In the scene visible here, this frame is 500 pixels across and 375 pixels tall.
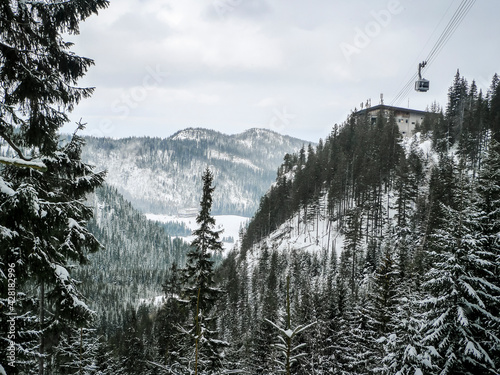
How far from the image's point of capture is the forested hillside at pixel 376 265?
11.6 meters

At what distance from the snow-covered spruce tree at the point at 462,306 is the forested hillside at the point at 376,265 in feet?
0.15

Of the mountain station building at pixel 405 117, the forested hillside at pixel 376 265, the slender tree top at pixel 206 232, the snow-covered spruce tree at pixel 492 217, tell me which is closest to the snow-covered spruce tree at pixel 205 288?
the slender tree top at pixel 206 232

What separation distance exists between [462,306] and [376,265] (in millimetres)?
37599

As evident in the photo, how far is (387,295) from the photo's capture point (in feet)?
61.3

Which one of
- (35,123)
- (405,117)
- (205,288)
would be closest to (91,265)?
(35,123)

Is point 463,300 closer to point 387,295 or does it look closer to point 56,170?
point 387,295

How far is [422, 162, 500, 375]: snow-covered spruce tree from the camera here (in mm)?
11094

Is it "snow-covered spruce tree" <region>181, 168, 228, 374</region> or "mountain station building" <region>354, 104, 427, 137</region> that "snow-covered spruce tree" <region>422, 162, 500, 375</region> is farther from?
"mountain station building" <region>354, 104, 427, 137</region>

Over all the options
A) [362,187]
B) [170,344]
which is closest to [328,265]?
[362,187]

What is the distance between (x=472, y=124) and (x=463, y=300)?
2954 inches

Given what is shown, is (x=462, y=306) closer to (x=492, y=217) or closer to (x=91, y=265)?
(x=492, y=217)

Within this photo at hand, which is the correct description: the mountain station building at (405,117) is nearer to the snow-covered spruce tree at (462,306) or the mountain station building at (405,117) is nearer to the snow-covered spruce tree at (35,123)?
the snow-covered spruce tree at (462,306)

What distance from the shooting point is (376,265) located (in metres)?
46.8

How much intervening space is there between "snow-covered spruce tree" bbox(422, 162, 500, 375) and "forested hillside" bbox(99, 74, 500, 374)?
1.8 inches
